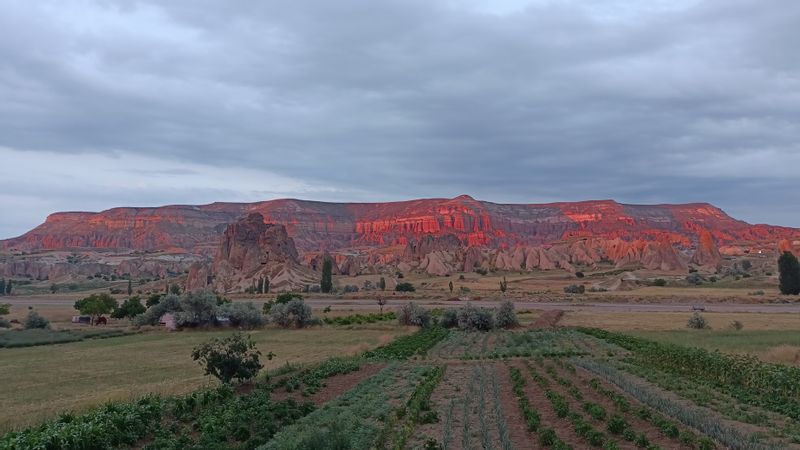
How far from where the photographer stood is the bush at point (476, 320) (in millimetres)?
57531

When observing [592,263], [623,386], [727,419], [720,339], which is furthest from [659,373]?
[592,263]

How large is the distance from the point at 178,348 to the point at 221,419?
31435 mm

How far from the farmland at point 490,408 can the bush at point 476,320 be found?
938 inches

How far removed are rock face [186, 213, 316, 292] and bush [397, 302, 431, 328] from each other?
7112 cm

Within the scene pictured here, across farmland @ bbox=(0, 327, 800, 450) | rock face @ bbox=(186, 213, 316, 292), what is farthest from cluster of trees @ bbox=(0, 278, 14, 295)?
farmland @ bbox=(0, 327, 800, 450)

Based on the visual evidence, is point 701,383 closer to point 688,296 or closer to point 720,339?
point 720,339

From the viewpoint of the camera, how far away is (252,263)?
478 feet

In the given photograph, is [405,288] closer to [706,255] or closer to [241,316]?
[241,316]

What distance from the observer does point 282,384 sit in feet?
82.6

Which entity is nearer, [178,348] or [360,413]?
[360,413]

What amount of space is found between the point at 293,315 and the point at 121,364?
26.2 metres

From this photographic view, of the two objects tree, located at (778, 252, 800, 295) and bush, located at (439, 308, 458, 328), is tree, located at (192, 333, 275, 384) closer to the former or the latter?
bush, located at (439, 308, 458, 328)

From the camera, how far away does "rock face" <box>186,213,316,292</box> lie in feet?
441

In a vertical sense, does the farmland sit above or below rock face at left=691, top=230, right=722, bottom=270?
below
